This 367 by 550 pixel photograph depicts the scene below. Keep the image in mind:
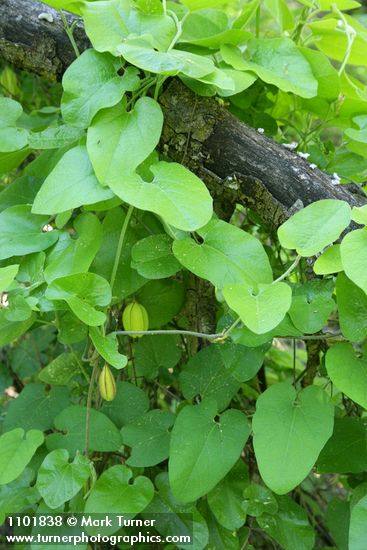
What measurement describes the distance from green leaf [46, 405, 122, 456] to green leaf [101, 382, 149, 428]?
0.04 metres

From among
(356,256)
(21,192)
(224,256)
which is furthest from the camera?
(21,192)

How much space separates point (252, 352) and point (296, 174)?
24cm

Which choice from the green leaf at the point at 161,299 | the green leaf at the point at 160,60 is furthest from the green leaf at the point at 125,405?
the green leaf at the point at 160,60

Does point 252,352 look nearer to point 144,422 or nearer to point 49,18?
point 144,422

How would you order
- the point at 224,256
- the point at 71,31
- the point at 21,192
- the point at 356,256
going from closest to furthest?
the point at 356,256
the point at 224,256
the point at 71,31
the point at 21,192

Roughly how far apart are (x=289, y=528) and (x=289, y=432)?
255mm

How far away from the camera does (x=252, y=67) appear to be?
803 millimetres

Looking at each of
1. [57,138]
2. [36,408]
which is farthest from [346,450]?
[57,138]

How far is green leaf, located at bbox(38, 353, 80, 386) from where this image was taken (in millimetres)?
931

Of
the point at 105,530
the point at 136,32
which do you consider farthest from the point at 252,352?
the point at 136,32

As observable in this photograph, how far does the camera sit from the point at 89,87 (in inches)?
29.1

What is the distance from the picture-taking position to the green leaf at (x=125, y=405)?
0.89 metres

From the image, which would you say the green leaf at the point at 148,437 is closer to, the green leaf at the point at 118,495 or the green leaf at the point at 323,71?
the green leaf at the point at 118,495

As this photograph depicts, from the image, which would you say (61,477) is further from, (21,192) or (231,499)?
(21,192)
